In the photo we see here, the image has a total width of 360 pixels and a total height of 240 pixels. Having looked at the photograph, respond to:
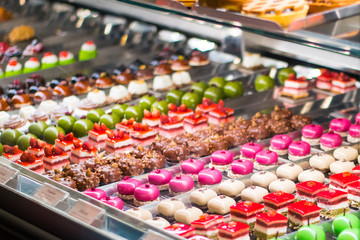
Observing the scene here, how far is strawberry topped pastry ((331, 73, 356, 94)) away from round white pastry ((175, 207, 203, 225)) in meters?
2.29

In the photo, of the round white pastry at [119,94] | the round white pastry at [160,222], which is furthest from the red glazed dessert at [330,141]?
the round white pastry at [119,94]

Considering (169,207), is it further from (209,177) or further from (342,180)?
(342,180)

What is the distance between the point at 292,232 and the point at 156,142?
1.35 metres

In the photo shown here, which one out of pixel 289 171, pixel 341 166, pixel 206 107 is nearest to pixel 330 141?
pixel 341 166

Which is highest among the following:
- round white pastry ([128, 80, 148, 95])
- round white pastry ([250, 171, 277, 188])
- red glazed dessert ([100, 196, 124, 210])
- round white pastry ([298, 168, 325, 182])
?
round white pastry ([298, 168, 325, 182])

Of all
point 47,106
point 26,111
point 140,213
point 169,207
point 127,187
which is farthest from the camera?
point 47,106

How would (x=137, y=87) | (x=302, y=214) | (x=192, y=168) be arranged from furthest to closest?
1. (x=137, y=87)
2. (x=192, y=168)
3. (x=302, y=214)

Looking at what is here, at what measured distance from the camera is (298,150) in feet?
13.2

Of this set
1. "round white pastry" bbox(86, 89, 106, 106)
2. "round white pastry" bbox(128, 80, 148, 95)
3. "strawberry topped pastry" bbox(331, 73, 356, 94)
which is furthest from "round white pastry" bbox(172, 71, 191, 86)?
"strawberry topped pastry" bbox(331, 73, 356, 94)

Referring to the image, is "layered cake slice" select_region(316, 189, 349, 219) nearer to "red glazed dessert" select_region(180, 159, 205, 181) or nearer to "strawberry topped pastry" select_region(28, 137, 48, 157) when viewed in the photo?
"red glazed dessert" select_region(180, 159, 205, 181)

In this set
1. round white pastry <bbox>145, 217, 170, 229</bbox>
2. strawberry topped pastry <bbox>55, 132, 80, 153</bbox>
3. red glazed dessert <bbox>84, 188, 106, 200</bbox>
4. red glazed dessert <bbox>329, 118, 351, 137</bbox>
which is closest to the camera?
round white pastry <bbox>145, 217, 170, 229</bbox>

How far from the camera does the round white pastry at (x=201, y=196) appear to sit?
11.4ft

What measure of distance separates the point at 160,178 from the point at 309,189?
2.83 feet

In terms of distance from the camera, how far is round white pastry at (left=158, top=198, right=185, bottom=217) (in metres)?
3.35
